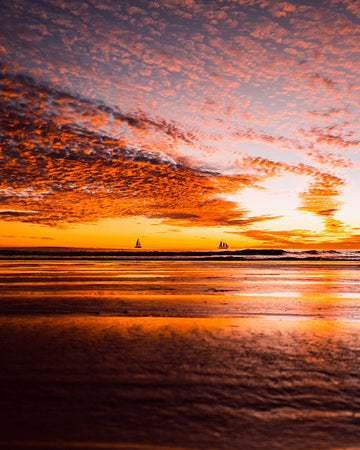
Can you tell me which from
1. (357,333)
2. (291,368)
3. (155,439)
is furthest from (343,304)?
Answer: (155,439)

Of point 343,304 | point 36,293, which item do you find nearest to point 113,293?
point 36,293

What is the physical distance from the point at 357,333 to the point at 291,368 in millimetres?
3195

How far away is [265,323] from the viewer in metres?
8.27

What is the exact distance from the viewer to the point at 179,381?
178 inches

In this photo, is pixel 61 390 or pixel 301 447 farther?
pixel 61 390

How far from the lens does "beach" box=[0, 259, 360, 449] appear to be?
325 centimetres

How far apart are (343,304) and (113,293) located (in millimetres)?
8727

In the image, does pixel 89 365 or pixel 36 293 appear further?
pixel 36 293

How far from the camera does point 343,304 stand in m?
11.4

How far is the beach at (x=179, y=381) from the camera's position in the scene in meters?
3.25

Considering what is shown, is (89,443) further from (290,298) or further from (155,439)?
(290,298)

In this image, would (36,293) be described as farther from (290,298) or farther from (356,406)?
(356,406)

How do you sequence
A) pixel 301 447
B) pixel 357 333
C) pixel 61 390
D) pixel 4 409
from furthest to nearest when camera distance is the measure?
pixel 357 333 → pixel 61 390 → pixel 4 409 → pixel 301 447

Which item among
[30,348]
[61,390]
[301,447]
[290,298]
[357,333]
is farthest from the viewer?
[290,298]
